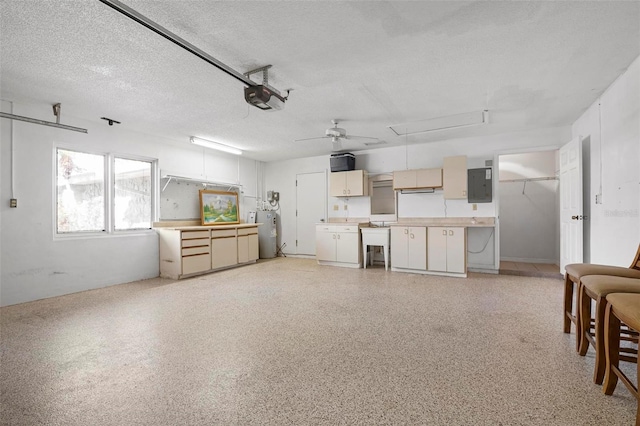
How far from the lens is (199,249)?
5402 millimetres

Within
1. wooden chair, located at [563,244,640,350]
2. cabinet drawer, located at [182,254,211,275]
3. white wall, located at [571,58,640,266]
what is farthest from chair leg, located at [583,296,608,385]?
cabinet drawer, located at [182,254,211,275]

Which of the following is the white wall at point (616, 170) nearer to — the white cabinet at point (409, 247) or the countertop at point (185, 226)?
the white cabinet at point (409, 247)

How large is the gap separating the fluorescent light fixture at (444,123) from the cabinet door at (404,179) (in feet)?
2.90

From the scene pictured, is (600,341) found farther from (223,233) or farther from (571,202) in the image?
(223,233)

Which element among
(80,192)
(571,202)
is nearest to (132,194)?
(80,192)

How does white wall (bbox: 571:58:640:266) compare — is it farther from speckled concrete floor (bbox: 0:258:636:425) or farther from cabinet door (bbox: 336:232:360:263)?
cabinet door (bbox: 336:232:360:263)

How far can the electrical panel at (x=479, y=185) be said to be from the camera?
17.6 ft

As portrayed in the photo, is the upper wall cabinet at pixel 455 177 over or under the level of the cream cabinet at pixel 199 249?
over

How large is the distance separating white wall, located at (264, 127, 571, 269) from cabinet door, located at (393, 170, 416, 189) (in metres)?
0.39

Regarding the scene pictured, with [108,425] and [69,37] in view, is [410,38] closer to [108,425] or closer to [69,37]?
[69,37]

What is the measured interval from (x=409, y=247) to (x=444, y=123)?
7.43 ft

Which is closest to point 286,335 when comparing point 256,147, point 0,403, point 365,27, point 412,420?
point 412,420

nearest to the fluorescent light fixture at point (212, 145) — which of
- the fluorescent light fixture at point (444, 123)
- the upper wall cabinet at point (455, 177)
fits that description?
the fluorescent light fixture at point (444, 123)

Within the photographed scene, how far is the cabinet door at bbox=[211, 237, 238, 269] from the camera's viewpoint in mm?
5707
